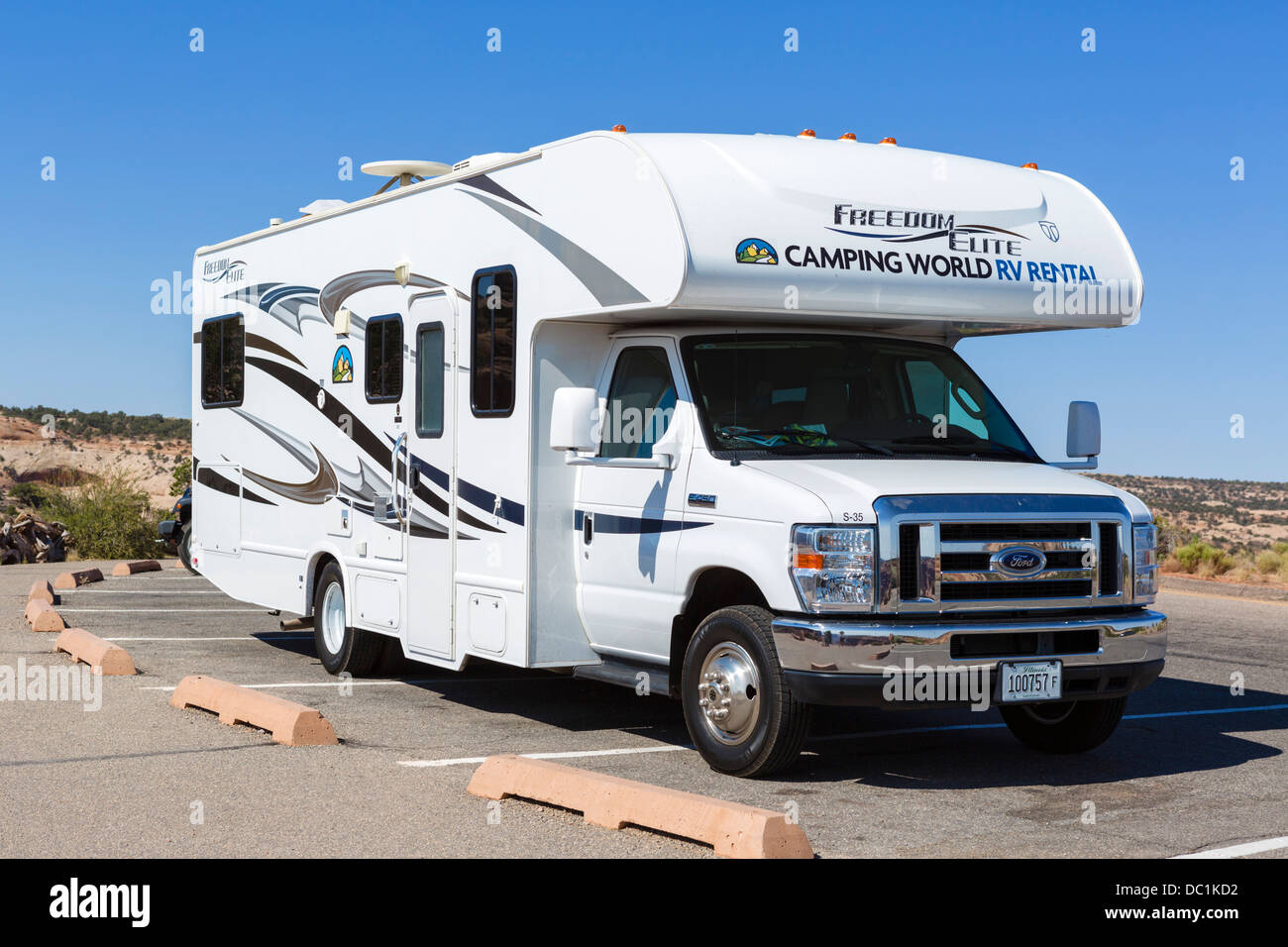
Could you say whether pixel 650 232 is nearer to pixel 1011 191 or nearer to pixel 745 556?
pixel 745 556

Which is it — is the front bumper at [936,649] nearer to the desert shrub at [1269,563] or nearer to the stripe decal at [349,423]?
the stripe decal at [349,423]

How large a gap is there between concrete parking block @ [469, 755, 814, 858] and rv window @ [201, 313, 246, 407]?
671 cm

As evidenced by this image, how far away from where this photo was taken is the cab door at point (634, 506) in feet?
27.4

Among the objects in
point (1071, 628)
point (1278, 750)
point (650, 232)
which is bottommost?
point (1278, 750)

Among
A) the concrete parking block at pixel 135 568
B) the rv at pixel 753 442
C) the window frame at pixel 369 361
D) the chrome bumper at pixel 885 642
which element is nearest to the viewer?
the chrome bumper at pixel 885 642

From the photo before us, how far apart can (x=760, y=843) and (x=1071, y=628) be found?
8.65 ft

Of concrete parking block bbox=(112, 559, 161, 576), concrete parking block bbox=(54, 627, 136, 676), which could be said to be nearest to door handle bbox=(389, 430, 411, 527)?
concrete parking block bbox=(54, 627, 136, 676)

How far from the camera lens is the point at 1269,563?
2606cm

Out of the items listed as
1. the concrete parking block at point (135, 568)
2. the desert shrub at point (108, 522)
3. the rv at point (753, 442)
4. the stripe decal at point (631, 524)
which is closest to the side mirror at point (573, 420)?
the rv at point (753, 442)

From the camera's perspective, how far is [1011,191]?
894 cm

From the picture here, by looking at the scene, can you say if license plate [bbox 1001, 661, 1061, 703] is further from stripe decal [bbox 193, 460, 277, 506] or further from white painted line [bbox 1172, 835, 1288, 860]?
stripe decal [bbox 193, 460, 277, 506]

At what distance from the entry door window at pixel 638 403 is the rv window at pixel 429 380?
63.1 inches

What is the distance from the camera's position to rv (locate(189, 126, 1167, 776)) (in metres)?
7.51
